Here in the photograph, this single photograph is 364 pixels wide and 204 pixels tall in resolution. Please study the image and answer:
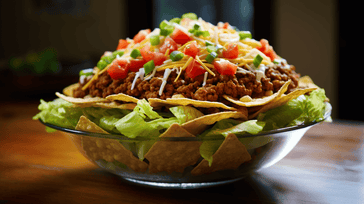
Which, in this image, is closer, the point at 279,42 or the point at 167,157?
the point at 167,157

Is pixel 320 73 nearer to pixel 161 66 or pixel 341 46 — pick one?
pixel 341 46

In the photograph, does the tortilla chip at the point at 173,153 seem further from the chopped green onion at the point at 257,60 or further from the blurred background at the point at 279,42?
the blurred background at the point at 279,42

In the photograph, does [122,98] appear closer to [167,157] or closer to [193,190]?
[167,157]

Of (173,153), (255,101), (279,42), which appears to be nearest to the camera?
(173,153)

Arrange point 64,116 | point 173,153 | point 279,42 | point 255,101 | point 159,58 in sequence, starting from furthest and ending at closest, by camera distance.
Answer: point 279,42 < point 64,116 < point 159,58 < point 255,101 < point 173,153

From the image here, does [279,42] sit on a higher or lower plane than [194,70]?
lower

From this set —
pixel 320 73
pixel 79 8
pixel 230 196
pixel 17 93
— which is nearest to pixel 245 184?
pixel 230 196

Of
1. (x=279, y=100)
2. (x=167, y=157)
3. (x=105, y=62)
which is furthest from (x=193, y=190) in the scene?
(x=105, y=62)

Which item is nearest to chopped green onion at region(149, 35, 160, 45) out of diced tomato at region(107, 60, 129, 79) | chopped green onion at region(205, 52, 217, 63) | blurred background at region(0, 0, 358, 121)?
diced tomato at region(107, 60, 129, 79)
